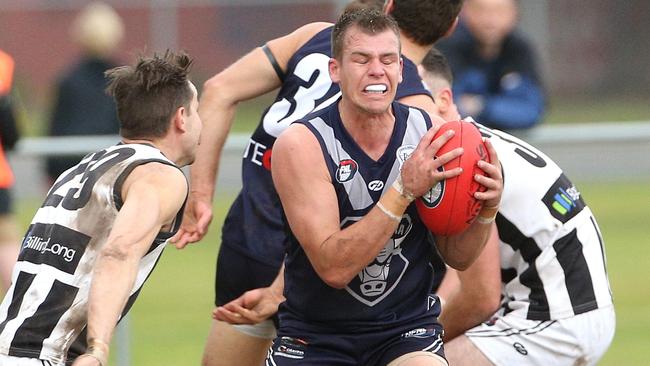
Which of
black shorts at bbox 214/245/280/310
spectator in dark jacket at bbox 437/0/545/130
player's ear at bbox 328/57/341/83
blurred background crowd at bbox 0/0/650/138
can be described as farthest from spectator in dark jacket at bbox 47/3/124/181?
blurred background crowd at bbox 0/0/650/138

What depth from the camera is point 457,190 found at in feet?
15.1

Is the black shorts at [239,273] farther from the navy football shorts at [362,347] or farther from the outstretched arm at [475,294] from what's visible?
the navy football shorts at [362,347]

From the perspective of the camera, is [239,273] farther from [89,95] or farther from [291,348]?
[89,95]

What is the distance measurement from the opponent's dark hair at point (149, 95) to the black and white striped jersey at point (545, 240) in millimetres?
1351

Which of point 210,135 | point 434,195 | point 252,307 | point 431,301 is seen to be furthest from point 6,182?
point 434,195

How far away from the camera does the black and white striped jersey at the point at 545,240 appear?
17.6ft

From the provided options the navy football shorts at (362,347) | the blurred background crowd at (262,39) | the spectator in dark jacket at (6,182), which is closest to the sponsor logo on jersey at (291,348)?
the navy football shorts at (362,347)

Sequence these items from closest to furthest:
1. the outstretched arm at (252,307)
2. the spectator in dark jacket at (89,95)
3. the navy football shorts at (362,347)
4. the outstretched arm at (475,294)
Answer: the navy football shorts at (362,347) < the outstretched arm at (475,294) < the outstretched arm at (252,307) < the spectator in dark jacket at (89,95)

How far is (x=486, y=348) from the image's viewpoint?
5.42 metres

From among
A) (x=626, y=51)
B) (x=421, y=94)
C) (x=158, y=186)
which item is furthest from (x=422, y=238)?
(x=626, y=51)

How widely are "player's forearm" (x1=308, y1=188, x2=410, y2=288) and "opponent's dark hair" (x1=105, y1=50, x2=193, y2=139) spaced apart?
78 centimetres

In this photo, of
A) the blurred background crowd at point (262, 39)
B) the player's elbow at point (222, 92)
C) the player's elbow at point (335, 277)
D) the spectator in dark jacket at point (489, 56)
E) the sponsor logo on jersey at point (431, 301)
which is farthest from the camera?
the blurred background crowd at point (262, 39)

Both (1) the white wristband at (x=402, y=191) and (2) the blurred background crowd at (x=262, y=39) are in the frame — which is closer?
(1) the white wristband at (x=402, y=191)

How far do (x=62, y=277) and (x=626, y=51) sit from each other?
19.3 m
